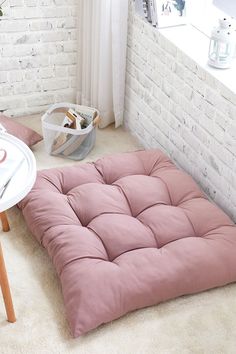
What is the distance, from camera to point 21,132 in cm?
263

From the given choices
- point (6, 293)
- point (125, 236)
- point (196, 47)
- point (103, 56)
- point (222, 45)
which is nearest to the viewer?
point (6, 293)

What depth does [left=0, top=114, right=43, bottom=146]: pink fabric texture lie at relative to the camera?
8.58 feet

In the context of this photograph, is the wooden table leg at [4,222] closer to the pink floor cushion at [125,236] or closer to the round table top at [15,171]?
the pink floor cushion at [125,236]

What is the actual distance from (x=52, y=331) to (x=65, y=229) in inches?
14.4

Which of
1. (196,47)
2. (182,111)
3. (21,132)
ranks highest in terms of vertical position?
(196,47)

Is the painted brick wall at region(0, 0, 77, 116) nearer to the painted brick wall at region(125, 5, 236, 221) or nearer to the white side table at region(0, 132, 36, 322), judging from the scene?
the painted brick wall at region(125, 5, 236, 221)

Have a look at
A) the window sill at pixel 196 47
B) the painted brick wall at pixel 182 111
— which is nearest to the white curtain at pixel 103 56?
the painted brick wall at pixel 182 111

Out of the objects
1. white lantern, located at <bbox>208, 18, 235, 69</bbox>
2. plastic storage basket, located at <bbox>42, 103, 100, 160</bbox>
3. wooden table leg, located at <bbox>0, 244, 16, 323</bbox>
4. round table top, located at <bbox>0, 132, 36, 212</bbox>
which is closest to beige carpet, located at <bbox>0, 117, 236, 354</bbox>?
wooden table leg, located at <bbox>0, 244, 16, 323</bbox>

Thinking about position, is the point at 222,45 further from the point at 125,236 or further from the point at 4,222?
the point at 4,222

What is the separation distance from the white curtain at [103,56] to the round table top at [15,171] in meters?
0.86

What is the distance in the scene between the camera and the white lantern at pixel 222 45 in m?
2.14

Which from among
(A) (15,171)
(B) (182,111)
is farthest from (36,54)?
(A) (15,171)

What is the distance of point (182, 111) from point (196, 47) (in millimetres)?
263

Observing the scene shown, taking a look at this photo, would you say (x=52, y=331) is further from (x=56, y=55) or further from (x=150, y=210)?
(x=56, y=55)
